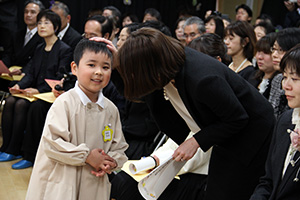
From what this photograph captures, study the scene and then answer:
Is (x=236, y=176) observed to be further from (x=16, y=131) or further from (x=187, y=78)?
(x=16, y=131)

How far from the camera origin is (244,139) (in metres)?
1.83

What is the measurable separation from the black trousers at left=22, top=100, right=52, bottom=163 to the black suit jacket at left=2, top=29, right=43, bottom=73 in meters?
1.10

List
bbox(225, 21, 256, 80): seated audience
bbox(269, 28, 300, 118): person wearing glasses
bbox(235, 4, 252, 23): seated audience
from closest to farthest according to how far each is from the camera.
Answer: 1. bbox(269, 28, 300, 118): person wearing glasses
2. bbox(225, 21, 256, 80): seated audience
3. bbox(235, 4, 252, 23): seated audience

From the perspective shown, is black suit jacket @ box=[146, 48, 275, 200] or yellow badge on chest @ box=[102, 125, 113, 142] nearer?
black suit jacket @ box=[146, 48, 275, 200]

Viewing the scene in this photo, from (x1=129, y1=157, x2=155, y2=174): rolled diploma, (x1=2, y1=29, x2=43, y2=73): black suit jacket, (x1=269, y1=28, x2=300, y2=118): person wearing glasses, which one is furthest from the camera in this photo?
(x1=2, y1=29, x2=43, y2=73): black suit jacket

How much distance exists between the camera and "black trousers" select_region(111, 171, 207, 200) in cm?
240

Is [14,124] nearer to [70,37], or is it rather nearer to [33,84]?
[33,84]

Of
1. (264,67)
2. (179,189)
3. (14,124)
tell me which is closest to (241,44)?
(264,67)

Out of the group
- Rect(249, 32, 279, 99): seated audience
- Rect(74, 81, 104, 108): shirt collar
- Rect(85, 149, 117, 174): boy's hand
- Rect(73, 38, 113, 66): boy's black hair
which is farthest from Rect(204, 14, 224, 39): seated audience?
Rect(85, 149, 117, 174): boy's hand

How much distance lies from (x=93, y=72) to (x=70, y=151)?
1.37ft

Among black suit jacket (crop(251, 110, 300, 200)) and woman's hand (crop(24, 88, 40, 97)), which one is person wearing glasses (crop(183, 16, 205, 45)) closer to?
woman's hand (crop(24, 88, 40, 97))

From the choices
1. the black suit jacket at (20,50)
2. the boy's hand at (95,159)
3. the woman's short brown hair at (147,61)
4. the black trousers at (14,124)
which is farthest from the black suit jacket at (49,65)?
the woman's short brown hair at (147,61)

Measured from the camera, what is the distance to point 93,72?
1981 millimetres

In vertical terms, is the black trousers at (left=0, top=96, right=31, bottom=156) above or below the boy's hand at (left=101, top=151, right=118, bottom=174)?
below
